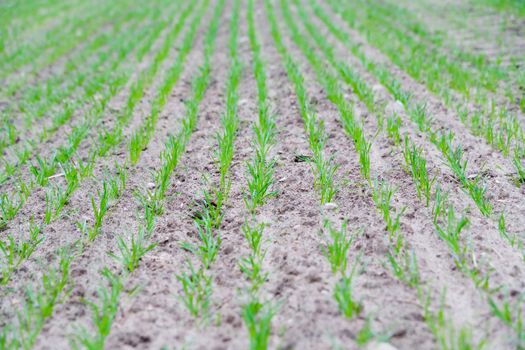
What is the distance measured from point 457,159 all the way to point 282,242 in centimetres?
133

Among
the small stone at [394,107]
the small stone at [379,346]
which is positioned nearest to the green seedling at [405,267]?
the small stone at [379,346]

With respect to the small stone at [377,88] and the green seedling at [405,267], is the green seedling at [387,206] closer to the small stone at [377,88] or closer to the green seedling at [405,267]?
the green seedling at [405,267]

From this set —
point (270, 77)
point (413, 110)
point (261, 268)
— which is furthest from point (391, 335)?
point (270, 77)

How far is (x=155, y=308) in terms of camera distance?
2.00m

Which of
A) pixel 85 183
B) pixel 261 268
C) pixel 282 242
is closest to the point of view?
pixel 261 268

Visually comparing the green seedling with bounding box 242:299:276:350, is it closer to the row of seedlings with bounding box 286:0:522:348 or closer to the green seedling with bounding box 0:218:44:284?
the row of seedlings with bounding box 286:0:522:348

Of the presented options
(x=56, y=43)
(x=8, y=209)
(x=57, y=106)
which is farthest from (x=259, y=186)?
(x=56, y=43)

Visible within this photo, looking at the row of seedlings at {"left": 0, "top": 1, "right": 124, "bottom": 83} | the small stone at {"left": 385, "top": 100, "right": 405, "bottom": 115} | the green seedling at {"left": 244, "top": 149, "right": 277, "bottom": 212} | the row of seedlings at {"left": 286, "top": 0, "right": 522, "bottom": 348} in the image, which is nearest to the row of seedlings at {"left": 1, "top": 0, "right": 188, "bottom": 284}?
the green seedling at {"left": 244, "top": 149, "right": 277, "bottom": 212}

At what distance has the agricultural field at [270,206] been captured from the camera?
1.87 metres

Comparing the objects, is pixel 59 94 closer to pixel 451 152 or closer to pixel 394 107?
pixel 394 107

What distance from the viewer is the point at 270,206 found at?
109 inches

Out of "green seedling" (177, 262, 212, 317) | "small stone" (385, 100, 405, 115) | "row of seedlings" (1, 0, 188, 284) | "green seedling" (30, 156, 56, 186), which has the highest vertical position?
"green seedling" (30, 156, 56, 186)

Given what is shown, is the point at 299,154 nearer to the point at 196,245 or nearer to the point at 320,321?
the point at 196,245

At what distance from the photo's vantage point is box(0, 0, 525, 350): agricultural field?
1.87m
